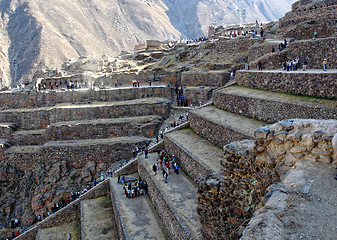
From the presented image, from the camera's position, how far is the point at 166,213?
13.2 metres

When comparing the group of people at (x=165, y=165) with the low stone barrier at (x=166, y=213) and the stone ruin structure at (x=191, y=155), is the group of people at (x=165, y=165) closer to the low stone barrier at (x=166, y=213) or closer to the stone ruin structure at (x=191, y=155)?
the stone ruin structure at (x=191, y=155)

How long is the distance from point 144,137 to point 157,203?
9191mm

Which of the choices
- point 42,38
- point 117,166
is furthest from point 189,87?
point 42,38

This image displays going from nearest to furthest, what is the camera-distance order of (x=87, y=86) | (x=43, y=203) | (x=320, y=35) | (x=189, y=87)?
1. (x=320, y=35)
2. (x=43, y=203)
3. (x=189, y=87)
4. (x=87, y=86)

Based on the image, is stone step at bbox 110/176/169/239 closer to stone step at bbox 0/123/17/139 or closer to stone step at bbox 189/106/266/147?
stone step at bbox 189/106/266/147

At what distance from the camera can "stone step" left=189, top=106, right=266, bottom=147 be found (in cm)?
1421

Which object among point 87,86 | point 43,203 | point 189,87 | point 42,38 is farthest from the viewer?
point 42,38

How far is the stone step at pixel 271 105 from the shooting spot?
12.4m

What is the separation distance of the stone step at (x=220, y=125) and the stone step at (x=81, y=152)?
5.73 meters

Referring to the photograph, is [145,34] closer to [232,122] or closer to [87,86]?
[87,86]

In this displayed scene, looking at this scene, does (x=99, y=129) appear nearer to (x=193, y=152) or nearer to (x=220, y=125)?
(x=193, y=152)

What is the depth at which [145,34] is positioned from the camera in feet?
286

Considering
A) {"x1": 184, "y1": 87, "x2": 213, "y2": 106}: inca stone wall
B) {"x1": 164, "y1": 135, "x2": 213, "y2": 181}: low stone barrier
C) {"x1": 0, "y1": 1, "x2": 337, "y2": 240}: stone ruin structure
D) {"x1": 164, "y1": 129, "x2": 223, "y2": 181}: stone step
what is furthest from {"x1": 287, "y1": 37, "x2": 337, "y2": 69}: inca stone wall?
{"x1": 164, "y1": 135, "x2": 213, "y2": 181}: low stone barrier

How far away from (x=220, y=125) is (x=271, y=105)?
102 inches
